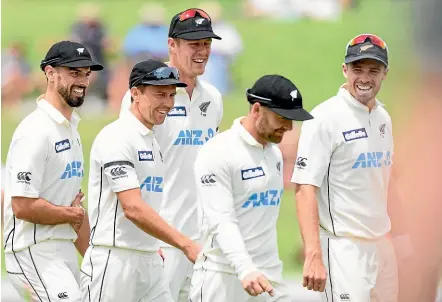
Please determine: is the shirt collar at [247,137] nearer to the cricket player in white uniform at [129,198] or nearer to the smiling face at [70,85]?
the cricket player in white uniform at [129,198]

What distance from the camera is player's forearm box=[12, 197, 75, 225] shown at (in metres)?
7.21

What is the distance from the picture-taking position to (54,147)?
736 cm

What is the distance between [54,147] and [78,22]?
40.2 ft

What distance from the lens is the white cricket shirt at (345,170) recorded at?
23.3 ft

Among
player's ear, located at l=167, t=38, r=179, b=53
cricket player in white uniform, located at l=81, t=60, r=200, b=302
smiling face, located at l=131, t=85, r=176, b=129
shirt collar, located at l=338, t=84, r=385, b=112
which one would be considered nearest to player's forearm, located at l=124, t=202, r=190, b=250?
cricket player in white uniform, located at l=81, t=60, r=200, b=302

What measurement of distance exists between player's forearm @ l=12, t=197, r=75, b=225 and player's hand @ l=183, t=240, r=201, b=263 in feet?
3.05

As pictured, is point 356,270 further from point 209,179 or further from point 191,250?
point 209,179

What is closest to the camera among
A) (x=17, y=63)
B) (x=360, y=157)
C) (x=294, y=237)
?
(x=360, y=157)

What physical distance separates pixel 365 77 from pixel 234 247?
5.32 feet

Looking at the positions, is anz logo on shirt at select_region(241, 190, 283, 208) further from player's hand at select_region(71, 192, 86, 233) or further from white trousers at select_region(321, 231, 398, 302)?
player's hand at select_region(71, 192, 86, 233)

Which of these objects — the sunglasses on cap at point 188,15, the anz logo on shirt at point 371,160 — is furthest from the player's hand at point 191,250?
the sunglasses on cap at point 188,15

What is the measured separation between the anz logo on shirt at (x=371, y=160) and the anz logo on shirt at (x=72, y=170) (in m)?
1.81

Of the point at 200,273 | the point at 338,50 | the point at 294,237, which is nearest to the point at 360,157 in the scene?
the point at 200,273

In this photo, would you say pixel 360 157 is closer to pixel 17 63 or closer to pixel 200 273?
pixel 200 273
